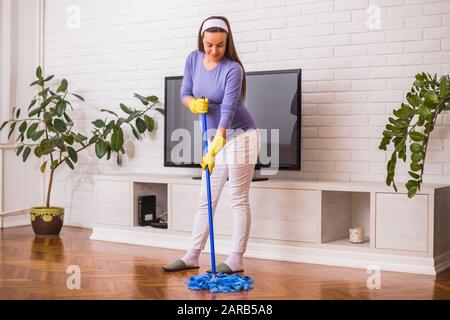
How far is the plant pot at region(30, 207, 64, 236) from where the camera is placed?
4777 millimetres

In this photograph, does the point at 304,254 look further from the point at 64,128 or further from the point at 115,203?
the point at 64,128

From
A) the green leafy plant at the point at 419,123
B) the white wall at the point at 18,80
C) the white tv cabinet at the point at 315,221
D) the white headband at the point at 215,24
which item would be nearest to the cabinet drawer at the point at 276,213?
the white tv cabinet at the point at 315,221

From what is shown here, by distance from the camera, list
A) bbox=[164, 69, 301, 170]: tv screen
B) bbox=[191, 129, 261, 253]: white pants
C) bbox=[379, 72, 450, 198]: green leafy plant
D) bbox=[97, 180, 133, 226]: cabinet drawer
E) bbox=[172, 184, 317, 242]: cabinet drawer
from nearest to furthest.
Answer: bbox=[379, 72, 450, 198]: green leafy plant
bbox=[191, 129, 261, 253]: white pants
bbox=[172, 184, 317, 242]: cabinet drawer
bbox=[164, 69, 301, 170]: tv screen
bbox=[97, 180, 133, 226]: cabinet drawer

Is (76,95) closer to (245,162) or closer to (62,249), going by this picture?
(62,249)

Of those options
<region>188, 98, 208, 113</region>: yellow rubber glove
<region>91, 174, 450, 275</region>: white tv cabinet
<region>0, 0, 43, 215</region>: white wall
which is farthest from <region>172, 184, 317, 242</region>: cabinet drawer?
<region>0, 0, 43, 215</region>: white wall

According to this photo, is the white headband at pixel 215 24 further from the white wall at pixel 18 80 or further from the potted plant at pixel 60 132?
the white wall at pixel 18 80

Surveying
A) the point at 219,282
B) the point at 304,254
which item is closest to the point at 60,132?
the point at 304,254

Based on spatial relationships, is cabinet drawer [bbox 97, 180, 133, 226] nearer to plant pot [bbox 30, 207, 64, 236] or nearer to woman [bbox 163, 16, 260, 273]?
plant pot [bbox 30, 207, 64, 236]

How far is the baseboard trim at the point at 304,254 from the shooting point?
3523 millimetres

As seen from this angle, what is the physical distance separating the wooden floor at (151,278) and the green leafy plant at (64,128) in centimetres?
82

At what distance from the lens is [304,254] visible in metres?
3.86

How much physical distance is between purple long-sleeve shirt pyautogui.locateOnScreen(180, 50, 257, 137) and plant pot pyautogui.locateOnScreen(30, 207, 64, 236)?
1899 millimetres

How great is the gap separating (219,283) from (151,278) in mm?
421
